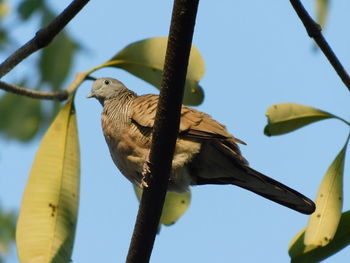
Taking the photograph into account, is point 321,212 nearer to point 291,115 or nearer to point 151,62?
point 291,115

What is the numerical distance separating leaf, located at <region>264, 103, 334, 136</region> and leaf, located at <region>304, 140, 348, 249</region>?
241 millimetres

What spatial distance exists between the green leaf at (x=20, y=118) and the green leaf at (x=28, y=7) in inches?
26.9

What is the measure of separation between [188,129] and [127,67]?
1.80 feet

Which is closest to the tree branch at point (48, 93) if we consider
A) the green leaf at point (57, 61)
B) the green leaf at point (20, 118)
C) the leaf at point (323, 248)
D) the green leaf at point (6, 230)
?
the green leaf at point (57, 61)

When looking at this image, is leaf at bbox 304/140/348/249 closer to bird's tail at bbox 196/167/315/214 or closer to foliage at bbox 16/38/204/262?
bird's tail at bbox 196/167/315/214

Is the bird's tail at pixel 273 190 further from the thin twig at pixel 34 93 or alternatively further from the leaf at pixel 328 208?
the thin twig at pixel 34 93

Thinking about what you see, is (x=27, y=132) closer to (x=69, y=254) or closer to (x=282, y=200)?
(x=69, y=254)

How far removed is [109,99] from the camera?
4973mm

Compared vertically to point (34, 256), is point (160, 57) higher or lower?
higher

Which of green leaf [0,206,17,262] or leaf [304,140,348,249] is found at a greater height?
leaf [304,140,348,249]

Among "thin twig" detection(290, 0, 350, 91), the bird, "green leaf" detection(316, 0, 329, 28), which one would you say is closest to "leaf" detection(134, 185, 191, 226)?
the bird

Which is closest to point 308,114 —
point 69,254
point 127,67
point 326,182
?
point 326,182

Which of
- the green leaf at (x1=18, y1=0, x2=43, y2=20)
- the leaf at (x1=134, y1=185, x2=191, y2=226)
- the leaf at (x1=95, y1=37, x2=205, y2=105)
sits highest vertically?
the green leaf at (x1=18, y1=0, x2=43, y2=20)

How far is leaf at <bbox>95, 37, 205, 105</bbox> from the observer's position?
386 centimetres
